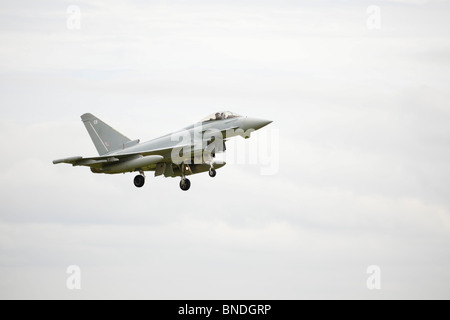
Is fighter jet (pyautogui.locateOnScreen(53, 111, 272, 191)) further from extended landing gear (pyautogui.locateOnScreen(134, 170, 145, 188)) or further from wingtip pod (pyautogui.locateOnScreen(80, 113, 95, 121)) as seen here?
wingtip pod (pyautogui.locateOnScreen(80, 113, 95, 121))

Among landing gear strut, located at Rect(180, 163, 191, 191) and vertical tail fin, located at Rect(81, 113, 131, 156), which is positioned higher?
vertical tail fin, located at Rect(81, 113, 131, 156)

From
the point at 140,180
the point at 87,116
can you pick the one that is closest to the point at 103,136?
the point at 87,116

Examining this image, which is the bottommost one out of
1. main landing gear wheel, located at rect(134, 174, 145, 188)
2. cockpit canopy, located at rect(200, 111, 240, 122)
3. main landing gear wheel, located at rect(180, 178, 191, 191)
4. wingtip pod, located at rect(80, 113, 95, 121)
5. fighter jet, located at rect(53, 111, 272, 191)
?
main landing gear wheel, located at rect(180, 178, 191, 191)

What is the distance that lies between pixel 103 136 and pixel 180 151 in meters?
6.54

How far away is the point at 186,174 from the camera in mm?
50406

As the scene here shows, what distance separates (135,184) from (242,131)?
7.87 meters

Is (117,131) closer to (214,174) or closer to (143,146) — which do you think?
(143,146)

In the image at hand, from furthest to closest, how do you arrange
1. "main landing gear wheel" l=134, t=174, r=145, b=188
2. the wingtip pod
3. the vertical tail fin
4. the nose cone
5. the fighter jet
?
the wingtip pod, the vertical tail fin, "main landing gear wheel" l=134, t=174, r=145, b=188, the fighter jet, the nose cone

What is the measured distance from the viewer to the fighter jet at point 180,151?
47406 mm

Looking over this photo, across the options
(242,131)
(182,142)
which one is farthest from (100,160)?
(242,131)

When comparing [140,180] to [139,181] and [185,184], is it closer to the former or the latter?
[139,181]

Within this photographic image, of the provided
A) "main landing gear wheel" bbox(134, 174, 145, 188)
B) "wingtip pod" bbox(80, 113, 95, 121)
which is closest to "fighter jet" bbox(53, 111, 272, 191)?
"main landing gear wheel" bbox(134, 174, 145, 188)

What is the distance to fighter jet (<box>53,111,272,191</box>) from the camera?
47.4 m

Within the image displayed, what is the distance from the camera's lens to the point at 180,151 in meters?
48.3
